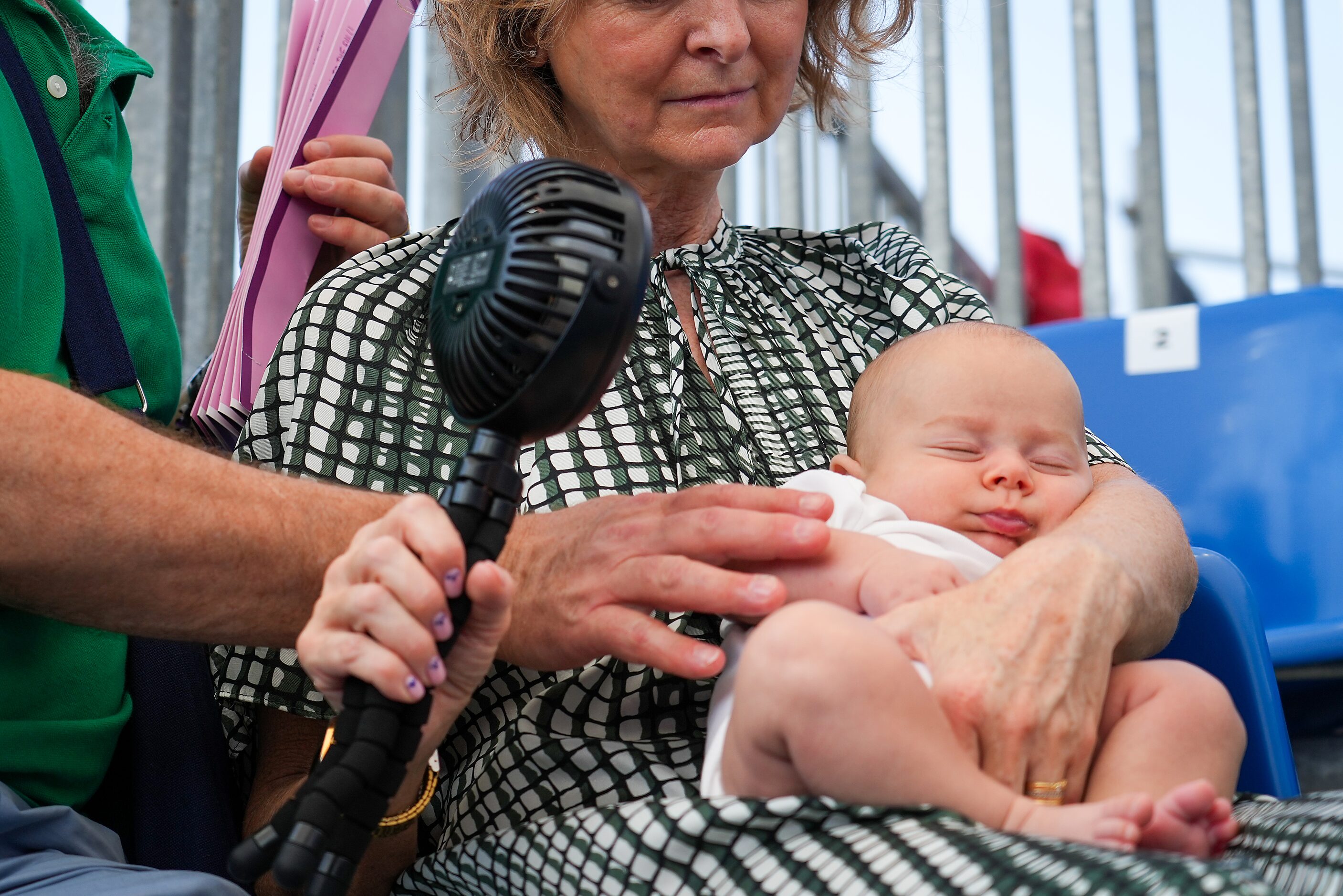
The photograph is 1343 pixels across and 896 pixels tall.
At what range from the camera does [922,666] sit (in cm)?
102

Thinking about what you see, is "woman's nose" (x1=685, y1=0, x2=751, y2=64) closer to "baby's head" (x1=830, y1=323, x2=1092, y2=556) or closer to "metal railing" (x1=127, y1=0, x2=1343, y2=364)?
"baby's head" (x1=830, y1=323, x2=1092, y2=556)

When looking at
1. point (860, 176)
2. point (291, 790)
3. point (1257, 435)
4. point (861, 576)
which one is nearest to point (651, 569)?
point (861, 576)

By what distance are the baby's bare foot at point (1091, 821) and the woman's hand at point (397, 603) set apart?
15.9 inches

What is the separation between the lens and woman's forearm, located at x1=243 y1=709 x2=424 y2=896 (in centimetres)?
129

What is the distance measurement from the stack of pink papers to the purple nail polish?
32.1 inches

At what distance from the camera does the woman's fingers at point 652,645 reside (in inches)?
39.6

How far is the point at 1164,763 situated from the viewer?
997 mm

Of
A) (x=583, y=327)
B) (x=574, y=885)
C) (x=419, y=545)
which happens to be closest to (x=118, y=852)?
(x=574, y=885)

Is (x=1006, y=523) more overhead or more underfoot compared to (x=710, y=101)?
more underfoot

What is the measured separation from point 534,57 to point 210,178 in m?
0.86

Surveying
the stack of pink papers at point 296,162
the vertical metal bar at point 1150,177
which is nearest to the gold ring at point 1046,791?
the stack of pink papers at point 296,162

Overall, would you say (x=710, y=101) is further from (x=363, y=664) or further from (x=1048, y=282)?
(x=1048, y=282)

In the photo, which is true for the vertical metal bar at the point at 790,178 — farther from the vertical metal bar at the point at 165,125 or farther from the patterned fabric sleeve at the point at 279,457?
the patterned fabric sleeve at the point at 279,457

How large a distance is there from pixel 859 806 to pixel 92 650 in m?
0.81
